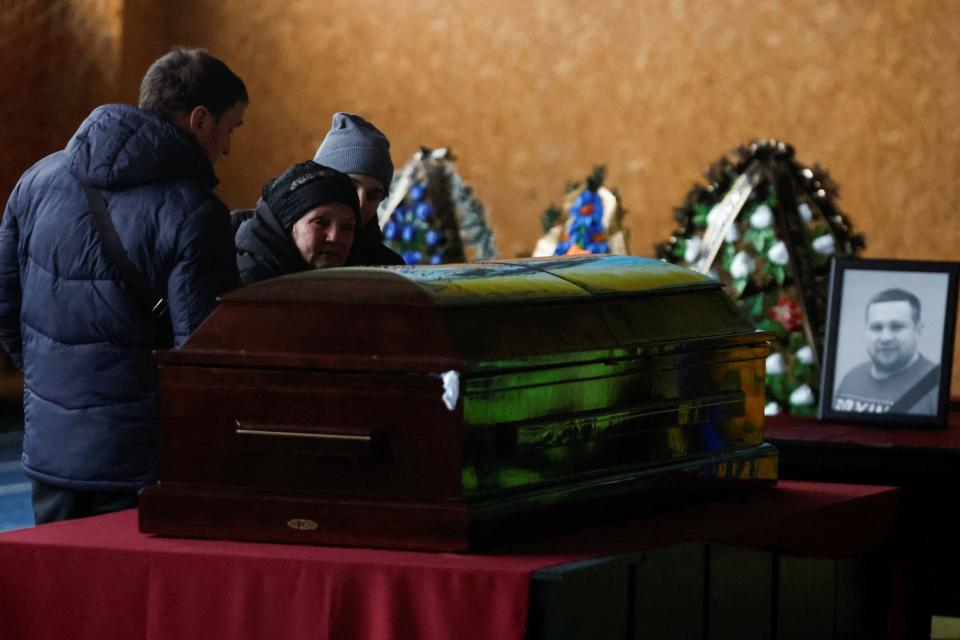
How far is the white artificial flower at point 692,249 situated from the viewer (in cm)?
426

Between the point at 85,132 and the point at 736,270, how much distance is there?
185 centimetres

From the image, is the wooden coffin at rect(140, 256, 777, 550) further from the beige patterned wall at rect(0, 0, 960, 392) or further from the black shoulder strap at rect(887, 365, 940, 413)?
the beige patterned wall at rect(0, 0, 960, 392)

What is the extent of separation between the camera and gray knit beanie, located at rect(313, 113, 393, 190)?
375 centimetres

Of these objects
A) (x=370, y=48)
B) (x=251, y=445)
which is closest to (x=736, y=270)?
(x=251, y=445)

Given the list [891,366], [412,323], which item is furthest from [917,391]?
[412,323]

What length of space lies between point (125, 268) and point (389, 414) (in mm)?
964

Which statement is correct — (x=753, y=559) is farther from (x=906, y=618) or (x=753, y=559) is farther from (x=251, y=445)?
(x=251, y=445)

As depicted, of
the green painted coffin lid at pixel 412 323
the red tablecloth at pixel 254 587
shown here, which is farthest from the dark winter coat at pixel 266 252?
the red tablecloth at pixel 254 587

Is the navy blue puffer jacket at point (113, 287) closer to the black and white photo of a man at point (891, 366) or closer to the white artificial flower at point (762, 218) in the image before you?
the black and white photo of a man at point (891, 366)

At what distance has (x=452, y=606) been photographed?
1.84 meters

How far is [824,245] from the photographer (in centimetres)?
416

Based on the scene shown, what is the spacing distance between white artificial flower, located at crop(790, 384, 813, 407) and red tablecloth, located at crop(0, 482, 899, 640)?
1.87 metres

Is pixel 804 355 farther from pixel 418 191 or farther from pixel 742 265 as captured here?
pixel 418 191

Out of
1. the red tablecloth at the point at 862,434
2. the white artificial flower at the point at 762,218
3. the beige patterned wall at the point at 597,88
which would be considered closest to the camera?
the red tablecloth at the point at 862,434
